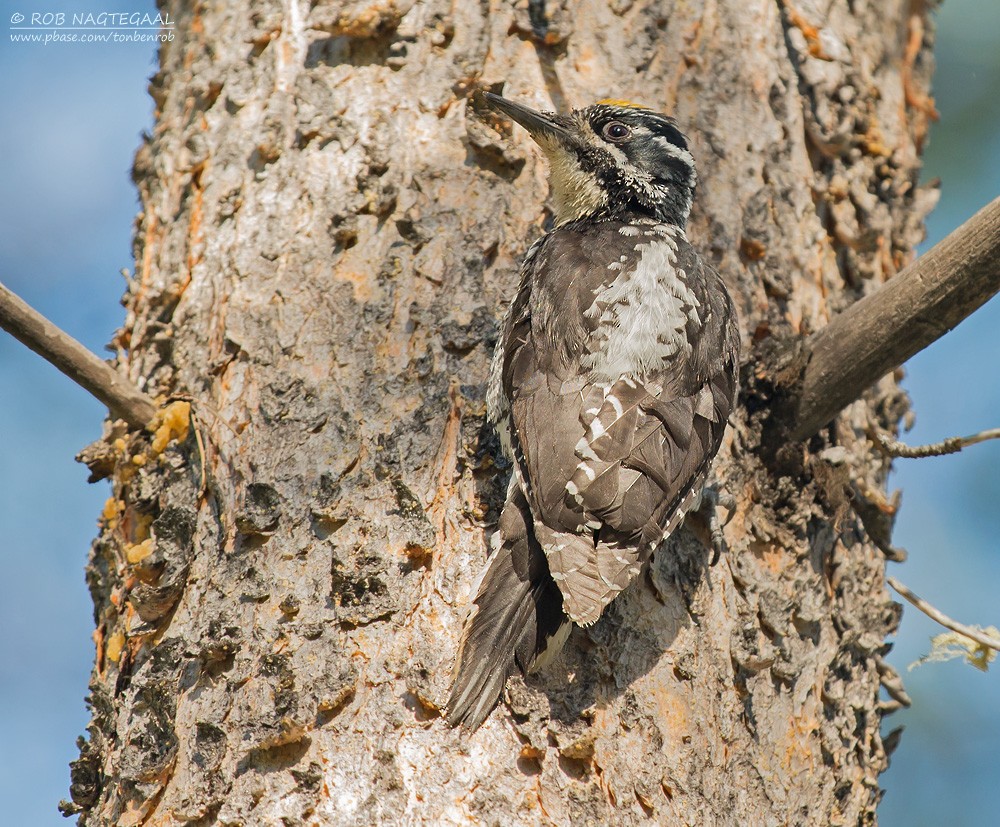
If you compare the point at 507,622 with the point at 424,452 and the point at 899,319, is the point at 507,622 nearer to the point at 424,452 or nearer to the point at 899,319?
the point at 424,452

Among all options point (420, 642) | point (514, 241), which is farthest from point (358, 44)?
point (420, 642)

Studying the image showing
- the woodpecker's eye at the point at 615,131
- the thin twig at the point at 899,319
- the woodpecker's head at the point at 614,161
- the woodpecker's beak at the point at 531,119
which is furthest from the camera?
the woodpecker's eye at the point at 615,131

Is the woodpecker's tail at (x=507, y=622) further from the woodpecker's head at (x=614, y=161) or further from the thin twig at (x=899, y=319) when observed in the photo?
the woodpecker's head at (x=614, y=161)

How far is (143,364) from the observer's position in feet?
11.8

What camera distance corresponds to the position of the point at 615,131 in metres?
3.94

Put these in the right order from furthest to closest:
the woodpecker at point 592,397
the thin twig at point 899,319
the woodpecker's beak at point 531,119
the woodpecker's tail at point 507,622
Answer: the woodpecker's beak at point 531,119 < the thin twig at point 899,319 < the woodpecker at point 592,397 < the woodpecker's tail at point 507,622

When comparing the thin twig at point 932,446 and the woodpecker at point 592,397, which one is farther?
the thin twig at point 932,446

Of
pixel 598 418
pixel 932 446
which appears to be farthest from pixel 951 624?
pixel 598 418

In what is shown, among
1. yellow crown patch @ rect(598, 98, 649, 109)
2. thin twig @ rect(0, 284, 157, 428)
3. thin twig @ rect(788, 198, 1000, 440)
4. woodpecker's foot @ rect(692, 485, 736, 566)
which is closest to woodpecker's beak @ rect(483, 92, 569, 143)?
yellow crown patch @ rect(598, 98, 649, 109)

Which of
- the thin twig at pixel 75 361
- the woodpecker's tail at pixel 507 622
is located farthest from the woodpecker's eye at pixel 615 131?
the thin twig at pixel 75 361

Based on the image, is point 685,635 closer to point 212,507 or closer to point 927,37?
point 212,507

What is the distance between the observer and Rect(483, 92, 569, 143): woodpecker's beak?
11.7 feet

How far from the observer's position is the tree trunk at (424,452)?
2631mm

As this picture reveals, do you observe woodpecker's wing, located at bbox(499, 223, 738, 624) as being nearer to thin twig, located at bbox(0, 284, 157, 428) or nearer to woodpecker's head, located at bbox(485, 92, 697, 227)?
woodpecker's head, located at bbox(485, 92, 697, 227)
